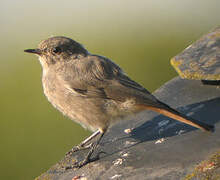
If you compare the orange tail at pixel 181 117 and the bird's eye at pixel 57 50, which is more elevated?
the bird's eye at pixel 57 50

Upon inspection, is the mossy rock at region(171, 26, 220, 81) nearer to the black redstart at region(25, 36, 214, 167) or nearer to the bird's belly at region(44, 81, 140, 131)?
the black redstart at region(25, 36, 214, 167)

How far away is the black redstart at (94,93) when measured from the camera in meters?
4.29

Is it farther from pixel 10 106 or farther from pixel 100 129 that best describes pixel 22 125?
pixel 100 129

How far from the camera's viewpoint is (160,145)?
3424 mm

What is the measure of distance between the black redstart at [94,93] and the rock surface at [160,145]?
0.47 ft

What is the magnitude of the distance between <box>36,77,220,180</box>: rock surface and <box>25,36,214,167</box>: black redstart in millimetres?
142

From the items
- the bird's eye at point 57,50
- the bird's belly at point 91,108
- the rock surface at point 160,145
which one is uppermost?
the bird's eye at point 57,50

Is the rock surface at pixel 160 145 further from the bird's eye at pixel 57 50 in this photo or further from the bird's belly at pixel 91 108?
the bird's eye at pixel 57 50

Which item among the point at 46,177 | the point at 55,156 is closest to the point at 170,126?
the point at 46,177

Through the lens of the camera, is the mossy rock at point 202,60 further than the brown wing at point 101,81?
No

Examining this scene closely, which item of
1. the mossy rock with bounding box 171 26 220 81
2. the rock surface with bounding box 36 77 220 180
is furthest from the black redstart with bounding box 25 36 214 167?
the mossy rock with bounding box 171 26 220 81

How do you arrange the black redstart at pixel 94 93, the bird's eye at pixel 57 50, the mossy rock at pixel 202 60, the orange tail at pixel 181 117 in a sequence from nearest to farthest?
the orange tail at pixel 181 117
the mossy rock at pixel 202 60
the black redstart at pixel 94 93
the bird's eye at pixel 57 50

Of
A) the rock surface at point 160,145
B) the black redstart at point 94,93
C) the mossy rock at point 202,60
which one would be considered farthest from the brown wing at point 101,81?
the mossy rock at point 202,60

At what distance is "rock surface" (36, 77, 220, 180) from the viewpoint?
300cm
